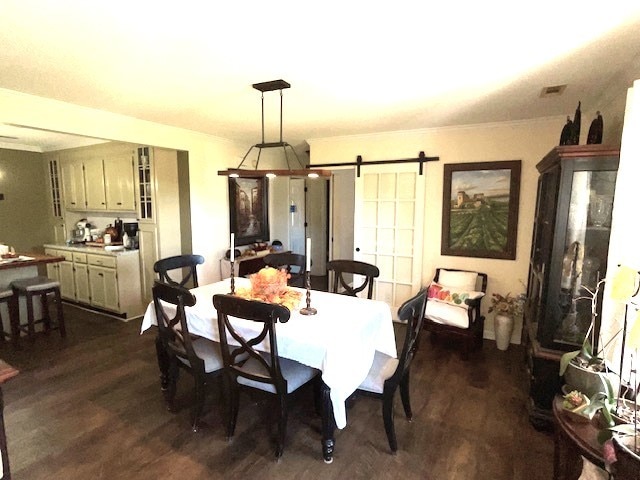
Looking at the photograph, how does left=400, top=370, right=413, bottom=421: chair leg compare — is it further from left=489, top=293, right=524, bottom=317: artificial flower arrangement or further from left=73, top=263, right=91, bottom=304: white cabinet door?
left=73, top=263, right=91, bottom=304: white cabinet door

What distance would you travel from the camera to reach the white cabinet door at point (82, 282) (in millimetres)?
4676

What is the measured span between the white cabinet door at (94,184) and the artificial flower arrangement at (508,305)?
16.7ft

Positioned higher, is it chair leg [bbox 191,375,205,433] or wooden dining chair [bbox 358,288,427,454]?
wooden dining chair [bbox 358,288,427,454]

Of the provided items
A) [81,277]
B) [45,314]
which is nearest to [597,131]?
[45,314]

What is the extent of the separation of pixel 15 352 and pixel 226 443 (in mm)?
2720

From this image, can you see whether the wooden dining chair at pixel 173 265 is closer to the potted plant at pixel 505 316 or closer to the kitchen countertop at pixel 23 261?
the kitchen countertop at pixel 23 261

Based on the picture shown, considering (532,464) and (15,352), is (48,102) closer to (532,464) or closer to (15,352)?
(15,352)

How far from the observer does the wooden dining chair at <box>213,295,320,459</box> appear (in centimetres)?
188

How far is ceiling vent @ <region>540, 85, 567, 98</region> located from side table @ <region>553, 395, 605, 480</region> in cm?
212

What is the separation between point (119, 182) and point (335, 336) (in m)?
3.98

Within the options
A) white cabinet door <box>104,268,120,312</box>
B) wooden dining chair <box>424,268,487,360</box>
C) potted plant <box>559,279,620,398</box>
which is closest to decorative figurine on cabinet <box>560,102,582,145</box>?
potted plant <box>559,279,620,398</box>

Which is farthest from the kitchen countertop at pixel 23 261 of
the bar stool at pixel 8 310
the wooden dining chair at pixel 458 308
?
the wooden dining chair at pixel 458 308

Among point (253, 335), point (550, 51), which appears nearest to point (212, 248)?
point (253, 335)

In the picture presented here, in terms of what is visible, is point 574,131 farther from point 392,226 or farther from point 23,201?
point 23,201
